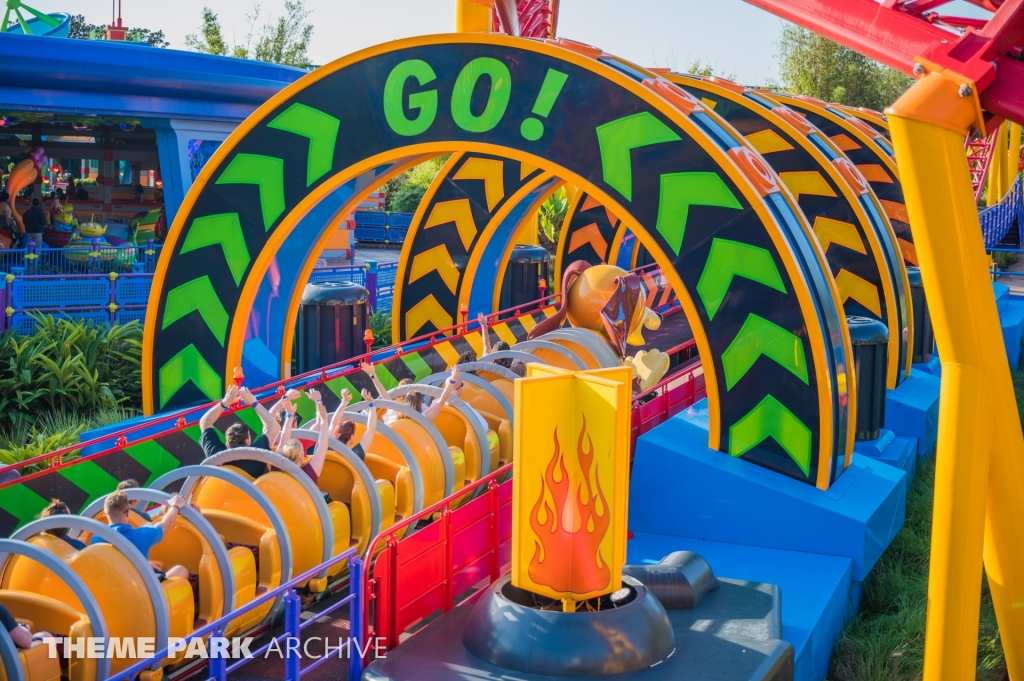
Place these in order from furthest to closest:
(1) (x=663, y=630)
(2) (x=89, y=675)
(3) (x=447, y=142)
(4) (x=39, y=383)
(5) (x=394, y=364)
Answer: (4) (x=39, y=383), (5) (x=394, y=364), (3) (x=447, y=142), (1) (x=663, y=630), (2) (x=89, y=675)

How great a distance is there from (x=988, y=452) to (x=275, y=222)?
692cm

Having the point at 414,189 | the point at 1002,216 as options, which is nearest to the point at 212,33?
the point at 414,189

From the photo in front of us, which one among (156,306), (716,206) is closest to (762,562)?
(716,206)

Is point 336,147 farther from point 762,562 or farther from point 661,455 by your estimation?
point 762,562

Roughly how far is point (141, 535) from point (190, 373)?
5.17m

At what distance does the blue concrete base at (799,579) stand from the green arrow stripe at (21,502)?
4.00 m

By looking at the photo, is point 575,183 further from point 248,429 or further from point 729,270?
point 248,429

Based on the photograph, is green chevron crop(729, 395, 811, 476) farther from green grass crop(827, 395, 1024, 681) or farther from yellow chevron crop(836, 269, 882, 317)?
yellow chevron crop(836, 269, 882, 317)

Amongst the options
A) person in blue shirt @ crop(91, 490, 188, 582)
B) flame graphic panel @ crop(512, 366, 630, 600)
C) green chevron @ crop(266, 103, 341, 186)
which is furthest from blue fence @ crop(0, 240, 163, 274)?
flame graphic panel @ crop(512, 366, 630, 600)

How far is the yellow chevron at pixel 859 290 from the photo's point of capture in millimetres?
12070

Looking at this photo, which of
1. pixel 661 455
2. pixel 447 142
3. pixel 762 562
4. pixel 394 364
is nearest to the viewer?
pixel 762 562

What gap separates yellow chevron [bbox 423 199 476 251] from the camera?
13508 millimetres

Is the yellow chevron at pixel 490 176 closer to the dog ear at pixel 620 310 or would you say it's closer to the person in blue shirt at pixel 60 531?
the dog ear at pixel 620 310

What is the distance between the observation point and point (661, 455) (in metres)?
7.83
